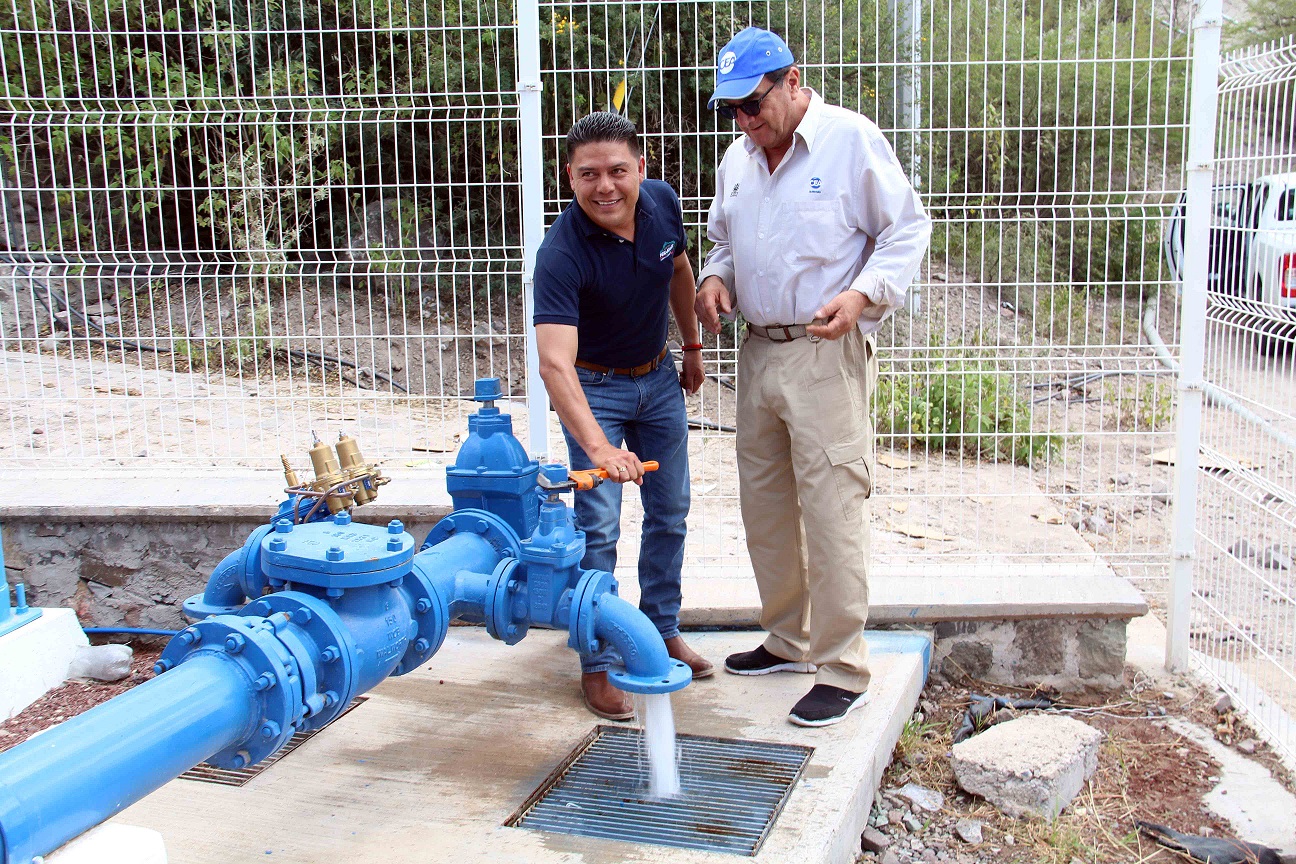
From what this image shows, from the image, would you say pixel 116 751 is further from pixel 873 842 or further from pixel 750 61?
pixel 750 61

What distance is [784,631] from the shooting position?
3645 mm

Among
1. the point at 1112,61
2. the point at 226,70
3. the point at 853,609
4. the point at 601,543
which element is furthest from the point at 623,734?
the point at 226,70

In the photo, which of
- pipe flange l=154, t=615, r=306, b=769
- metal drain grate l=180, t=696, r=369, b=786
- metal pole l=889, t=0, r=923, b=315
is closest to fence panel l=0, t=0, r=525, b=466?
metal pole l=889, t=0, r=923, b=315

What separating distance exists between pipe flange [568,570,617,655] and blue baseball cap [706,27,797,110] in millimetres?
1389

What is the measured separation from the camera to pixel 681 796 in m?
2.91

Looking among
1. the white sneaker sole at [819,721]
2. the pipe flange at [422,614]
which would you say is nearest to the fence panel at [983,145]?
the white sneaker sole at [819,721]

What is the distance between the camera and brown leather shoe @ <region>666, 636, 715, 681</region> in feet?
11.9

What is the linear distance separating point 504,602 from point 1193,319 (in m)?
2.68

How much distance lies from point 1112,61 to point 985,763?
252cm

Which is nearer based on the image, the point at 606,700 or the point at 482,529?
the point at 482,529

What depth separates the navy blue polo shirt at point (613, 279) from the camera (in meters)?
3.12

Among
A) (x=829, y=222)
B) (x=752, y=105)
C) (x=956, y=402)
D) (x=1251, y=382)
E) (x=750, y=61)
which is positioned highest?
(x=750, y=61)

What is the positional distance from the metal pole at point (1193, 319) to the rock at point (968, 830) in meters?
1.45

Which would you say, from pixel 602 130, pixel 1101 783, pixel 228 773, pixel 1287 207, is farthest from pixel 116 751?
pixel 1287 207
